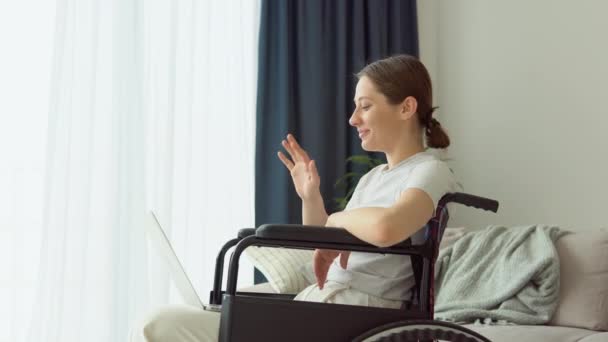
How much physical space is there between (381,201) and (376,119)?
184 mm

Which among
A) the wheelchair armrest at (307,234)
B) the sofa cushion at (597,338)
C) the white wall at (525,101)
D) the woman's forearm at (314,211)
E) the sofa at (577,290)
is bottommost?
the sofa cushion at (597,338)

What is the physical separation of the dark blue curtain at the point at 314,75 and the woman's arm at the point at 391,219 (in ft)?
6.65

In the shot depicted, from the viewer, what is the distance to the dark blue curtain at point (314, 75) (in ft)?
11.7

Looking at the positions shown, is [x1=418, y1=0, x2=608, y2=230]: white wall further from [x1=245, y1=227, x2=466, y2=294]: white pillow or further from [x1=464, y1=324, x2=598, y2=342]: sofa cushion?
[x1=245, y1=227, x2=466, y2=294]: white pillow

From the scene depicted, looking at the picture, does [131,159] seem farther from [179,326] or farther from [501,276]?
[179,326]

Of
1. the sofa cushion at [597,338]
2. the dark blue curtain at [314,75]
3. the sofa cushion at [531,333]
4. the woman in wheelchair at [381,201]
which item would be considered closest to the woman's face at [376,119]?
the woman in wheelchair at [381,201]

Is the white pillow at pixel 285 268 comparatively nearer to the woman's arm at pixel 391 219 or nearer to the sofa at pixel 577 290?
the sofa at pixel 577 290

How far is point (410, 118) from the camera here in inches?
69.7

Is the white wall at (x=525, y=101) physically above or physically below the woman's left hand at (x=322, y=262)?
above

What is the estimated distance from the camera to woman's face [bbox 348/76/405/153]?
1.76m

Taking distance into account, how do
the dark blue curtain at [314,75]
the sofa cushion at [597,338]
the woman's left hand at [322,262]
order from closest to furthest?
the woman's left hand at [322,262] < the sofa cushion at [597,338] < the dark blue curtain at [314,75]

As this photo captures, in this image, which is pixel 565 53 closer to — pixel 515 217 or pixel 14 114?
pixel 515 217

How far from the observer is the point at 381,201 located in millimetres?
1726

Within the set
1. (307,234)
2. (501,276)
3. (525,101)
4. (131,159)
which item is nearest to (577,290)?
(501,276)
